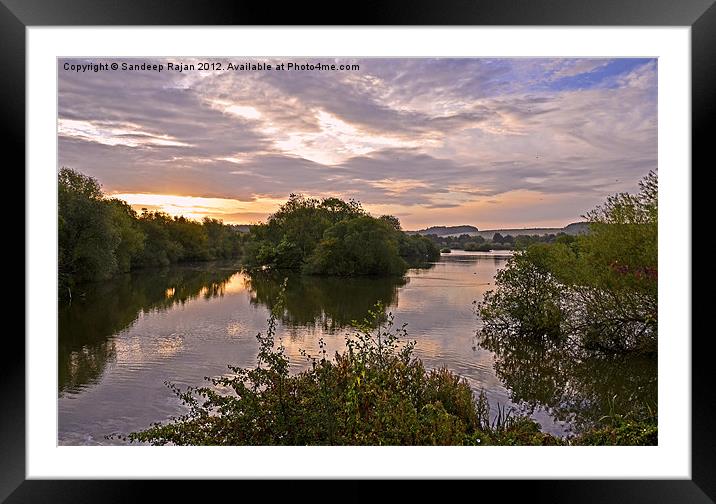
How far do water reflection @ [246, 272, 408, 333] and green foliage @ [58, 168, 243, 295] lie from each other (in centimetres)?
51

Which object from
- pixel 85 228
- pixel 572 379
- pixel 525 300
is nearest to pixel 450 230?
pixel 525 300

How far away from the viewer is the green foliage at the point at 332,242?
5074 millimetres

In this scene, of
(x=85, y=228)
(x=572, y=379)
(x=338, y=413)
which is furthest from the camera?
(x=85, y=228)

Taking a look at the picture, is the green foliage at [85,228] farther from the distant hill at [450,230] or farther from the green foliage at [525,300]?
the green foliage at [525,300]

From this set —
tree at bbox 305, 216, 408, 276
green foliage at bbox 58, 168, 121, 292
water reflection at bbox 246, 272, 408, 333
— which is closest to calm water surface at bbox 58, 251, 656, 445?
water reflection at bbox 246, 272, 408, 333

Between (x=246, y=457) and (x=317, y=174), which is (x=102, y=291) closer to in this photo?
(x=317, y=174)

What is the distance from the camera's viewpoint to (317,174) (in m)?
5.42

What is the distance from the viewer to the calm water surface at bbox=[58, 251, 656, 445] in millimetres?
4016

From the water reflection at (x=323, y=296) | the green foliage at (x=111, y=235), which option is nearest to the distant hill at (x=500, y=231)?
the water reflection at (x=323, y=296)

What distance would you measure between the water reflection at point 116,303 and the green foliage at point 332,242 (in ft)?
1.62

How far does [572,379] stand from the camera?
460 centimetres

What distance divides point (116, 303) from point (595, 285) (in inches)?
189
